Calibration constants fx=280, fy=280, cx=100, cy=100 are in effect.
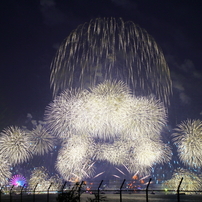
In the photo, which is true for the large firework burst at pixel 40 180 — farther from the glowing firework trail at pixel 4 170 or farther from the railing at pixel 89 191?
the railing at pixel 89 191

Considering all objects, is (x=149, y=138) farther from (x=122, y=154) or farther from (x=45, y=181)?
(x=45, y=181)

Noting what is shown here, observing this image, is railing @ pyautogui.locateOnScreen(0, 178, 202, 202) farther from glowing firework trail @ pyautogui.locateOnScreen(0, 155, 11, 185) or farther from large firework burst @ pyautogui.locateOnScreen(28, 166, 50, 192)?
large firework burst @ pyautogui.locateOnScreen(28, 166, 50, 192)

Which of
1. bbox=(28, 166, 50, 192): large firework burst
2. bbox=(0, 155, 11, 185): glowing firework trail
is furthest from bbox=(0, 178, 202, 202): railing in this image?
bbox=(28, 166, 50, 192): large firework burst

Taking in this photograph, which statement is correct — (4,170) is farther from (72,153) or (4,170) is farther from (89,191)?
(89,191)

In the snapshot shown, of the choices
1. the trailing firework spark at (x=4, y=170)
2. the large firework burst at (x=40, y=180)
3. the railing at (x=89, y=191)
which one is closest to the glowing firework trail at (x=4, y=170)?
the trailing firework spark at (x=4, y=170)

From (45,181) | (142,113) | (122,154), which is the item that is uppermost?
(142,113)

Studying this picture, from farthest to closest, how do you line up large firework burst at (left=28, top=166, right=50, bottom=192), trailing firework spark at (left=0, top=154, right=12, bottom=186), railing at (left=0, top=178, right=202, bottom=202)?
large firework burst at (left=28, top=166, right=50, bottom=192) < trailing firework spark at (left=0, top=154, right=12, bottom=186) < railing at (left=0, top=178, right=202, bottom=202)

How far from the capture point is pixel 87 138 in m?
65.9

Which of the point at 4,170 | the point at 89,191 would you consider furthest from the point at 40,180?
the point at 89,191

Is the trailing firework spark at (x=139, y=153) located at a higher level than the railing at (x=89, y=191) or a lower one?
higher

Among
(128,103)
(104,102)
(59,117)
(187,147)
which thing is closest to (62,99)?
(59,117)

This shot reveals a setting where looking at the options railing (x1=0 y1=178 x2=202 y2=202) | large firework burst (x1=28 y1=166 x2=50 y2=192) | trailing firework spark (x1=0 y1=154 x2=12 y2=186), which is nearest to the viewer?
railing (x1=0 y1=178 x2=202 y2=202)

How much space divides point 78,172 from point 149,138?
22.1 metres

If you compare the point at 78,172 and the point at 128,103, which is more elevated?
the point at 128,103
